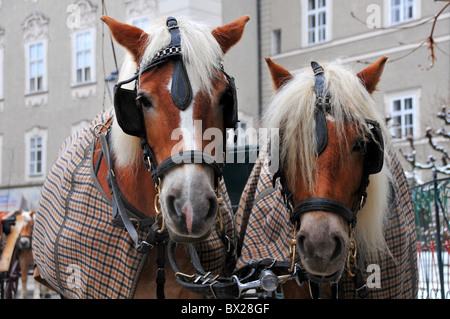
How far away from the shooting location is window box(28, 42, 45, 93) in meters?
17.0

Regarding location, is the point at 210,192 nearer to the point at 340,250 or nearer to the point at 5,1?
the point at 340,250

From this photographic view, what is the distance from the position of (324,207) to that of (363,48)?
40.9 ft

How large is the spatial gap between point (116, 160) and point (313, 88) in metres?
0.96

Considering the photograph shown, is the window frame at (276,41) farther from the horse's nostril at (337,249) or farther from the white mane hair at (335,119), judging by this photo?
the horse's nostril at (337,249)

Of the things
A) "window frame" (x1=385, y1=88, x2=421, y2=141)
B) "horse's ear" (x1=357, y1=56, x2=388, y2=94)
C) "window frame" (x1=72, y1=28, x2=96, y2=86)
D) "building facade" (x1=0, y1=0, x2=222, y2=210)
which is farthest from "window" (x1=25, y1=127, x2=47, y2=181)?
"horse's ear" (x1=357, y1=56, x2=388, y2=94)

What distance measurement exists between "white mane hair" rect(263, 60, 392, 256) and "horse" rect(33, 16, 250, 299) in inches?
9.9

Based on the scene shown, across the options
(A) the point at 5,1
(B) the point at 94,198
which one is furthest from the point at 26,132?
(B) the point at 94,198

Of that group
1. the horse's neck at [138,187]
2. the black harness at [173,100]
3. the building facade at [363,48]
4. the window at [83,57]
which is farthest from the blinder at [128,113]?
the window at [83,57]

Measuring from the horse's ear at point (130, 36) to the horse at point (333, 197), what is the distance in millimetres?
630

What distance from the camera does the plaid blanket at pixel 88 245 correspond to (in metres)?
2.62

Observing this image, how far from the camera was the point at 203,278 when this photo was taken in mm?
2584

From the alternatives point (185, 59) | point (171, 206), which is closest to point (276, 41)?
point (185, 59)

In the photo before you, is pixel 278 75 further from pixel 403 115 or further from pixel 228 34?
pixel 403 115

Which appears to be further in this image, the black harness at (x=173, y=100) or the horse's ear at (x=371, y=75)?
the horse's ear at (x=371, y=75)
